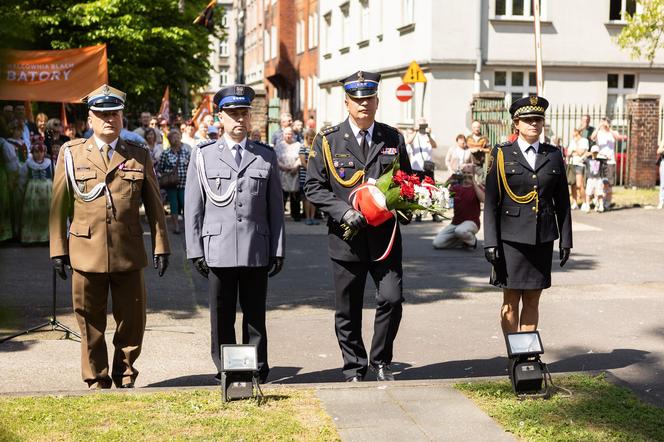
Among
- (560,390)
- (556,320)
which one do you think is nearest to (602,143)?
(556,320)

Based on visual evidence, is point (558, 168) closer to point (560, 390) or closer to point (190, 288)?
point (560, 390)

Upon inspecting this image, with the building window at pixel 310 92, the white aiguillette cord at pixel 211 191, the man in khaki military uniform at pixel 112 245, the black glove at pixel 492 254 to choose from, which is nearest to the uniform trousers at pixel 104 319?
the man in khaki military uniform at pixel 112 245

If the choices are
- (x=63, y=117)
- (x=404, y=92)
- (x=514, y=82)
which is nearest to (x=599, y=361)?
(x=63, y=117)

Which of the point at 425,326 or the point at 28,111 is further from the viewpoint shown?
the point at 425,326

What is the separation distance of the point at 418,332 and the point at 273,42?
5319 cm

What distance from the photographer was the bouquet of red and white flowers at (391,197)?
6262 mm

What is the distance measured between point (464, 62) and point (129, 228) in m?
22.9

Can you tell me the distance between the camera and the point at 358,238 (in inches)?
256

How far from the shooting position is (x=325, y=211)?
644cm

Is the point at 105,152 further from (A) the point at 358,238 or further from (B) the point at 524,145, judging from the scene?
(B) the point at 524,145

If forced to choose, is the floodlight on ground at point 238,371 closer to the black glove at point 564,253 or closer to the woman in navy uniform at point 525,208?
the woman in navy uniform at point 525,208

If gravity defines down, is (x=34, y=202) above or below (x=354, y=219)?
above

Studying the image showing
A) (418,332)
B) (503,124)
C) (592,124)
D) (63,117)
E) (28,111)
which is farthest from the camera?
(592,124)

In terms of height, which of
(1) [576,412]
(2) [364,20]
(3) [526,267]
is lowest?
(1) [576,412]
